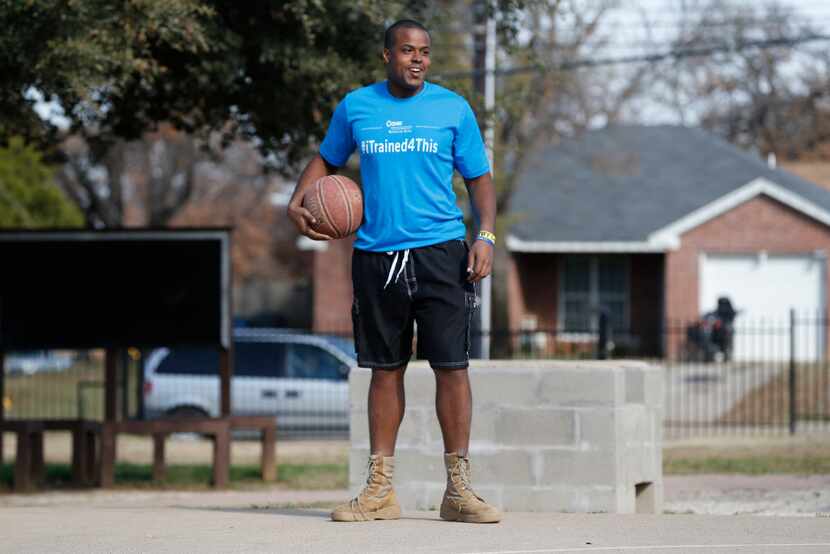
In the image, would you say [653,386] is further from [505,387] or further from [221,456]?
[221,456]

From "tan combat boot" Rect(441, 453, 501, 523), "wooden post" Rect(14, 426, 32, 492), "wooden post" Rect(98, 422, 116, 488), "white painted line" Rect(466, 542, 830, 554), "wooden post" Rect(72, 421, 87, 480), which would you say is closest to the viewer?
"white painted line" Rect(466, 542, 830, 554)

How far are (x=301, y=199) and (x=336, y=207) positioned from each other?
243 millimetres

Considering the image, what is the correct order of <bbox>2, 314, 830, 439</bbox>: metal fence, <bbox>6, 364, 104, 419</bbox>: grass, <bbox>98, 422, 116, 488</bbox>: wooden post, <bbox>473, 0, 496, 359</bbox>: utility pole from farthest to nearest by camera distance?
1. <bbox>6, 364, 104, 419</bbox>: grass
2. <bbox>2, 314, 830, 439</bbox>: metal fence
3. <bbox>473, 0, 496, 359</bbox>: utility pole
4. <bbox>98, 422, 116, 488</bbox>: wooden post

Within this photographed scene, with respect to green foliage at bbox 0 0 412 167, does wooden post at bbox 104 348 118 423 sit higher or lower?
lower

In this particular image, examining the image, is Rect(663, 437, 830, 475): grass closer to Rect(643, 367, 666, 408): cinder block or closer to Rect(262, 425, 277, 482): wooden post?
Rect(262, 425, 277, 482): wooden post

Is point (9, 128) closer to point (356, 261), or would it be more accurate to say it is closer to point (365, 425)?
point (365, 425)

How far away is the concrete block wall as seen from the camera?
8.73 metres

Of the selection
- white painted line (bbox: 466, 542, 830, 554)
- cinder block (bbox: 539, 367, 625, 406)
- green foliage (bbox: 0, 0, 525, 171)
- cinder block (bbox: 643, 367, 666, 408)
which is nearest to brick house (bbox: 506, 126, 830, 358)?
green foliage (bbox: 0, 0, 525, 171)

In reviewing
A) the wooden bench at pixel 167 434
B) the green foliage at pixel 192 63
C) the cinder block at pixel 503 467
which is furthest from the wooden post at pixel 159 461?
the cinder block at pixel 503 467

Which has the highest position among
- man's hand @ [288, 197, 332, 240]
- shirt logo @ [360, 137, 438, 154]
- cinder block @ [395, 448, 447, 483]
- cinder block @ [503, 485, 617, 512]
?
shirt logo @ [360, 137, 438, 154]

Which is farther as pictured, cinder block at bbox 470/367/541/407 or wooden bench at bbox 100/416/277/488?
wooden bench at bbox 100/416/277/488

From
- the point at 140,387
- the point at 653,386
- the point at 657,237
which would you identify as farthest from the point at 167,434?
the point at 657,237

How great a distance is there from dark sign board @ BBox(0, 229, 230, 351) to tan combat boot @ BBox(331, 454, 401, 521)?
296 inches

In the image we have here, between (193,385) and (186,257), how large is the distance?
5.56 metres
